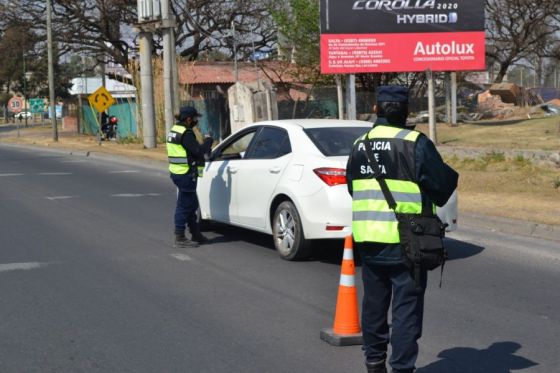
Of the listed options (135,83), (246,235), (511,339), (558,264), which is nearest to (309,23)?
(135,83)

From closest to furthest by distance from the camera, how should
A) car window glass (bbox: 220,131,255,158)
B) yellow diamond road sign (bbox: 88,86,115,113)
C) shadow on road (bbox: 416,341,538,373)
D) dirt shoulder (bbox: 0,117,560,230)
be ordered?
shadow on road (bbox: 416,341,538,373) → car window glass (bbox: 220,131,255,158) → dirt shoulder (bbox: 0,117,560,230) → yellow diamond road sign (bbox: 88,86,115,113)

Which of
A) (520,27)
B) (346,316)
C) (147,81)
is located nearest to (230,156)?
(346,316)

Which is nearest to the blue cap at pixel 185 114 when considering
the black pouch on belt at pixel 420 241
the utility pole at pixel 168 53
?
the black pouch on belt at pixel 420 241

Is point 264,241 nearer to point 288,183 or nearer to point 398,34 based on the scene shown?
point 288,183

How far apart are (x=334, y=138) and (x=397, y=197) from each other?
475cm

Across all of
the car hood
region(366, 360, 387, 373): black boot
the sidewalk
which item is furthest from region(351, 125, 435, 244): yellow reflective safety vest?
the sidewalk

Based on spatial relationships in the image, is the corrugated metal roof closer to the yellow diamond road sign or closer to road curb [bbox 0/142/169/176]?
the yellow diamond road sign

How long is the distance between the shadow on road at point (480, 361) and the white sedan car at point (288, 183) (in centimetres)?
283

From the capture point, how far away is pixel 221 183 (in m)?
10.6

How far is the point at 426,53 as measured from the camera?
82.9 feet

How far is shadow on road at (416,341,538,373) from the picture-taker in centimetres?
552

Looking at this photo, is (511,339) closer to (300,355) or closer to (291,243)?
(300,355)

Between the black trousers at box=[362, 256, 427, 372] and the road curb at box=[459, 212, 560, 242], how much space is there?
615cm

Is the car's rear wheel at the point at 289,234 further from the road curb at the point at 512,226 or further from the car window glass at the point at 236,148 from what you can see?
the road curb at the point at 512,226
